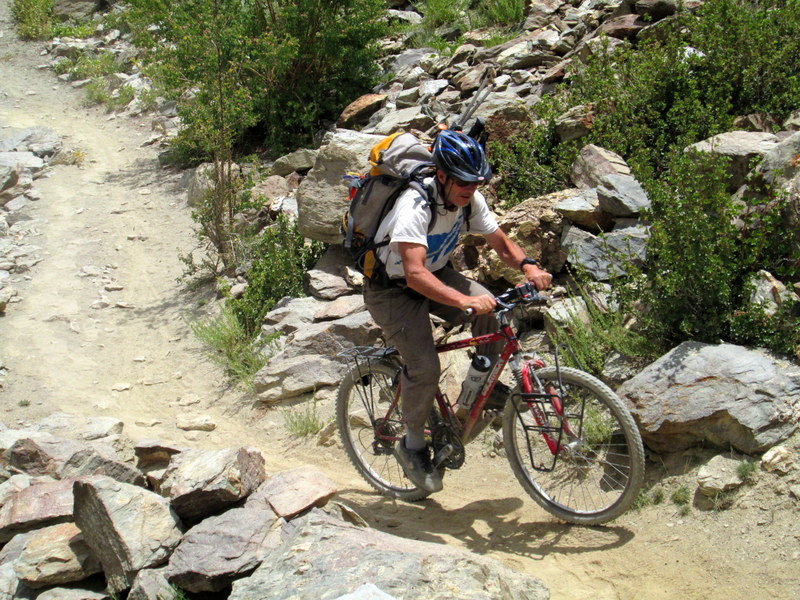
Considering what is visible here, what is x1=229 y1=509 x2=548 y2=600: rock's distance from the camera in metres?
3.05

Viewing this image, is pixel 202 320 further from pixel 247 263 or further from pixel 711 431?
pixel 711 431

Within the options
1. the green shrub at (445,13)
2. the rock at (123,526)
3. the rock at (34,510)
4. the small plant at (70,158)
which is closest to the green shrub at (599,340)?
the rock at (123,526)

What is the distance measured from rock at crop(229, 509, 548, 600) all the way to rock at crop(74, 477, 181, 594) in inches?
29.5

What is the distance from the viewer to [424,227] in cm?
377

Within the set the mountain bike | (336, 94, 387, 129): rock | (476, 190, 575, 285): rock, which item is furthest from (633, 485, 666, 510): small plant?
(336, 94, 387, 129): rock

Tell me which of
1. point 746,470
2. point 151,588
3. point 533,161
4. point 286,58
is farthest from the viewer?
point 286,58

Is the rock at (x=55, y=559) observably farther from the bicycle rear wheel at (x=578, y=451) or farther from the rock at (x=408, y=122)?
the rock at (x=408, y=122)

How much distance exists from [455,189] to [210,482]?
2.19m

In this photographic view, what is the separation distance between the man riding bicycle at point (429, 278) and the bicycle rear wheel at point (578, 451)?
443 mm

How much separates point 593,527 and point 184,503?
2.34m

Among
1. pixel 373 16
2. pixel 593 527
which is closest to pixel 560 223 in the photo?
pixel 593 527

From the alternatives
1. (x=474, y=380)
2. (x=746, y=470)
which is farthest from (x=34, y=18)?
(x=746, y=470)

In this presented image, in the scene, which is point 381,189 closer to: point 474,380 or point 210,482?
point 474,380

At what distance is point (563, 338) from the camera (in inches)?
205
